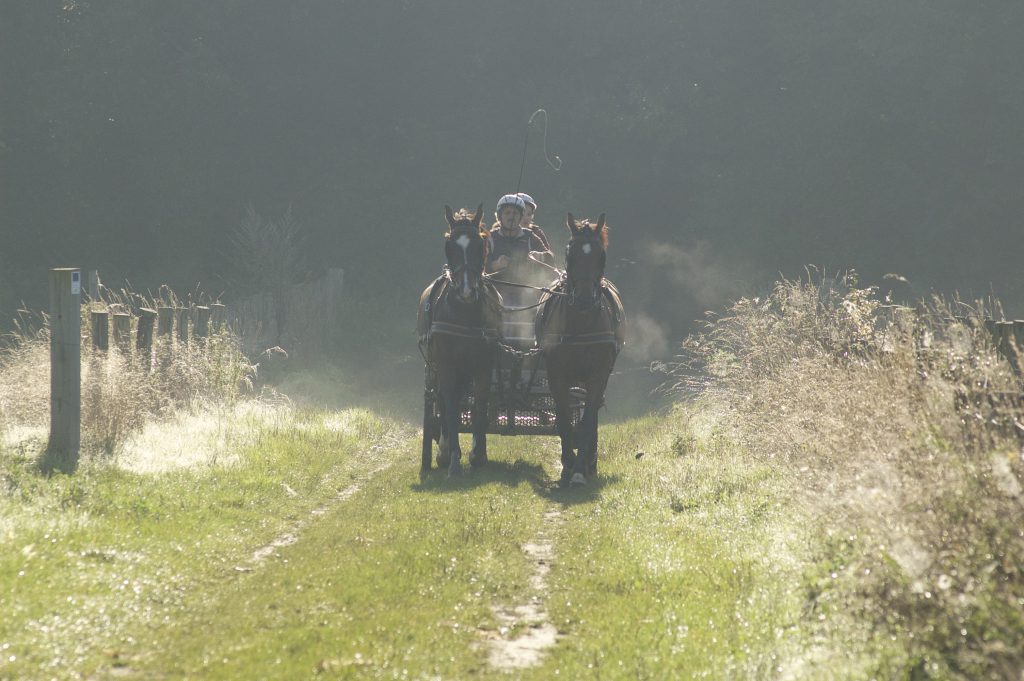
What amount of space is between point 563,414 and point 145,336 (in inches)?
215

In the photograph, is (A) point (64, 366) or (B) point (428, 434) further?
(B) point (428, 434)

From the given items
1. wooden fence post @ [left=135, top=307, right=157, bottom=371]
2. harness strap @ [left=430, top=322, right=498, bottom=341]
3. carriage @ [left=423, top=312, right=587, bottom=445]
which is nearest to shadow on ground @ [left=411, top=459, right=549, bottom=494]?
carriage @ [left=423, top=312, right=587, bottom=445]

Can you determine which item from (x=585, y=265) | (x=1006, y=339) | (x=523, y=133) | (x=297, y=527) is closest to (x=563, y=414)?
(x=585, y=265)

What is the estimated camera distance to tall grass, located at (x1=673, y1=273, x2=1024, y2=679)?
4.73 m

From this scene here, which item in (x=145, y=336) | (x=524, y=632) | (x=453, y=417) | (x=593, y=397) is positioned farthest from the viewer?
(x=145, y=336)

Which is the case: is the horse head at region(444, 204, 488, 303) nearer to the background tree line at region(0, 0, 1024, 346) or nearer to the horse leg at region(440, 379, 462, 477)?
the horse leg at region(440, 379, 462, 477)

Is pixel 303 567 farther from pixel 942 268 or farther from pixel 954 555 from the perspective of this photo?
pixel 942 268

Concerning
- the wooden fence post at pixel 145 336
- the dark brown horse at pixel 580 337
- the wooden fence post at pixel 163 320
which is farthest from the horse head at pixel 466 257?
the wooden fence post at pixel 163 320

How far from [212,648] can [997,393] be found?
4.32 m

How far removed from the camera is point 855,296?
11961mm

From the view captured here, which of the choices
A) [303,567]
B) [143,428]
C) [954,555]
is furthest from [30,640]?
[143,428]

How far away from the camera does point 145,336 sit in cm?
1418

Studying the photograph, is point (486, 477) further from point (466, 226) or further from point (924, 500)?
point (924, 500)

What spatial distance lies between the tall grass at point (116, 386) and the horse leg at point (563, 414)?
14.9 ft
